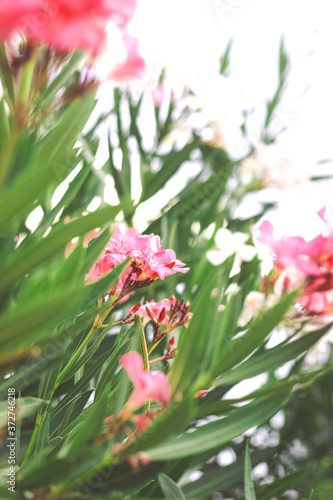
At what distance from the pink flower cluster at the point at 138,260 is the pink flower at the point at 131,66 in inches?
6.9

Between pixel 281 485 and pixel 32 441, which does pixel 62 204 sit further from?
pixel 281 485

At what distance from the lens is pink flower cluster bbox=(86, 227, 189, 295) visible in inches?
18.3

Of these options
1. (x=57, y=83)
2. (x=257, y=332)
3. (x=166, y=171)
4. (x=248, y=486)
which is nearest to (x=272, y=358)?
(x=257, y=332)

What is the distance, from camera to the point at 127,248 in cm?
48

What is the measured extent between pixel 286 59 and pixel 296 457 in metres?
1.13

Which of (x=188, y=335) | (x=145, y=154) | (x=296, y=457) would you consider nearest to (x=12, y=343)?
(x=188, y=335)

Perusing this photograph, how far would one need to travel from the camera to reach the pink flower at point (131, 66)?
32 cm

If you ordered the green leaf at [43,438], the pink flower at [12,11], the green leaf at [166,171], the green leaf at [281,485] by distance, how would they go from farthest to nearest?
the green leaf at [166,171] < the green leaf at [281,485] < the green leaf at [43,438] < the pink flower at [12,11]

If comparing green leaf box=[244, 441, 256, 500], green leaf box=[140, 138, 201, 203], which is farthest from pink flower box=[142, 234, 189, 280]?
green leaf box=[140, 138, 201, 203]

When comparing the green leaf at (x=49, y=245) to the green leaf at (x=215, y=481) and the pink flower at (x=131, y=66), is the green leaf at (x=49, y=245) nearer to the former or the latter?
the pink flower at (x=131, y=66)

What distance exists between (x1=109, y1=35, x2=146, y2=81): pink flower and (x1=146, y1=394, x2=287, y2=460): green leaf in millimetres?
278

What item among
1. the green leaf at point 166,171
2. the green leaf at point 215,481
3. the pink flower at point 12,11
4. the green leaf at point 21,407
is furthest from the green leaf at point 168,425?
the green leaf at point 166,171

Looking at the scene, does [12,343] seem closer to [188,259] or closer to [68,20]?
[68,20]

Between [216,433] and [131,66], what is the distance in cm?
30
